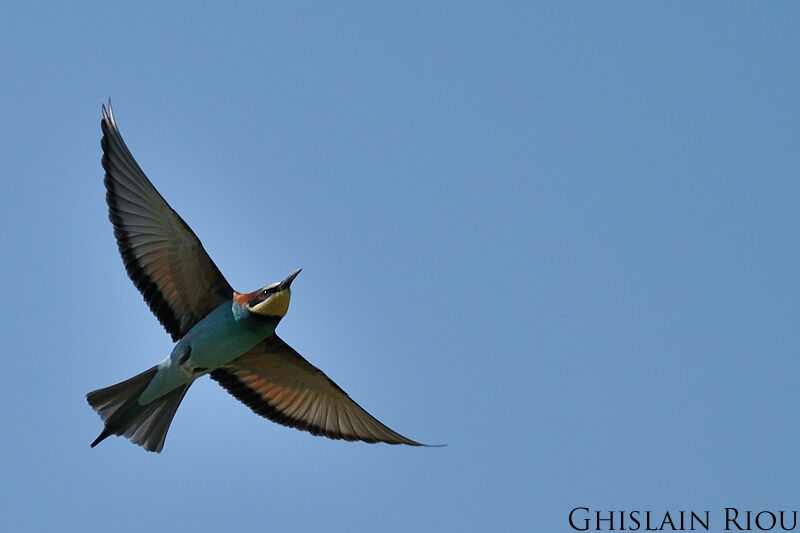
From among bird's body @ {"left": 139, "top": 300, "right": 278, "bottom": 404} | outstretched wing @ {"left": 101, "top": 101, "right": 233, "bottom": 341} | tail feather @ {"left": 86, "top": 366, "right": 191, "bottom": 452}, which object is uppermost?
outstretched wing @ {"left": 101, "top": 101, "right": 233, "bottom": 341}

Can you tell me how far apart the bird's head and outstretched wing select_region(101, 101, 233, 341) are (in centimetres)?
35

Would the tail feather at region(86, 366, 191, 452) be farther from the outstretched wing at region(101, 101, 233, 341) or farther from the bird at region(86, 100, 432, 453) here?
the outstretched wing at region(101, 101, 233, 341)

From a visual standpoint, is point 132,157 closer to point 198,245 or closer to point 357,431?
point 198,245

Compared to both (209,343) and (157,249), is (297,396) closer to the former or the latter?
(209,343)

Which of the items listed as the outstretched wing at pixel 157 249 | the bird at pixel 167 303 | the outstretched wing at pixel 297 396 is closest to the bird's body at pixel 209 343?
the bird at pixel 167 303

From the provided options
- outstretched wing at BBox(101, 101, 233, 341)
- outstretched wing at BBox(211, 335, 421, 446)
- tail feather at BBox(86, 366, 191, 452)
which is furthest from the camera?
outstretched wing at BBox(211, 335, 421, 446)

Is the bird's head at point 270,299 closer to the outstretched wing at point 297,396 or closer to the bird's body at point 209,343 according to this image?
the bird's body at point 209,343

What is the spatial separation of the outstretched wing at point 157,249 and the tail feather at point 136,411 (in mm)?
422

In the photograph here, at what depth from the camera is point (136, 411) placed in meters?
9.16

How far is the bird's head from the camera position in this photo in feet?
29.3

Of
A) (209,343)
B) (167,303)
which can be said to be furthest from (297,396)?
(167,303)

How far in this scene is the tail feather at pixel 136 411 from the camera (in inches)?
355

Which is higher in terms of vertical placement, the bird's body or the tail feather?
the bird's body

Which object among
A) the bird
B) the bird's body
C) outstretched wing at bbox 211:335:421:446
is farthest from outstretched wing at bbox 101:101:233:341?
outstretched wing at bbox 211:335:421:446
